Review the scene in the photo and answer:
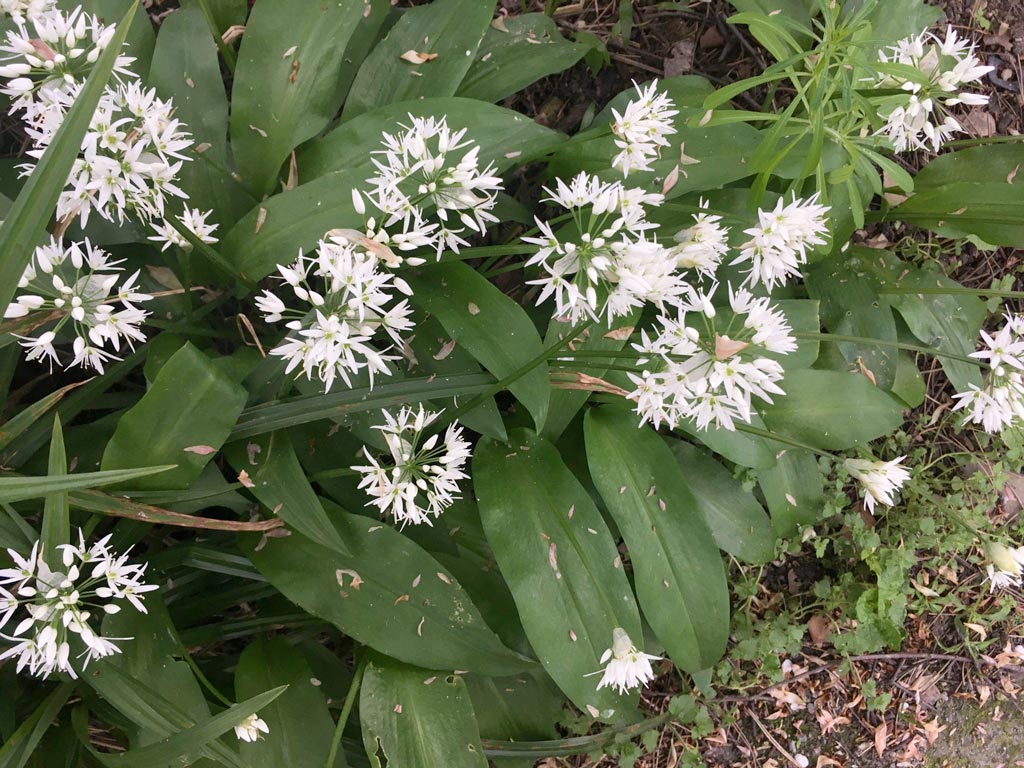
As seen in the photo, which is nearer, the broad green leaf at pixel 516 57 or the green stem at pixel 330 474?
the green stem at pixel 330 474

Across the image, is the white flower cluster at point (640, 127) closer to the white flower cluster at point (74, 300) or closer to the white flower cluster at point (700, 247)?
the white flower cluster at point (700, 247)

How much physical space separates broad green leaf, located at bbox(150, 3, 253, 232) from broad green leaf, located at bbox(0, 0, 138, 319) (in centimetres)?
83

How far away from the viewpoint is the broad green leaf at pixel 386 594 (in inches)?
80.0

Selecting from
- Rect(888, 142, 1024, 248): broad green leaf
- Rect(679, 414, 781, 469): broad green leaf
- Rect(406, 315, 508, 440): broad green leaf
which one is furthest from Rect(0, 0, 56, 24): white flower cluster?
Rect(888, 142, 1024, 248): broad green leaf

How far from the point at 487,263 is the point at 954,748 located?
10.5 ft

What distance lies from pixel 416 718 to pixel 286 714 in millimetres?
375

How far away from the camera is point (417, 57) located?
233 cm

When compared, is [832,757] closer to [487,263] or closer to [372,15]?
[487,263]

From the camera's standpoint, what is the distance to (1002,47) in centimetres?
331

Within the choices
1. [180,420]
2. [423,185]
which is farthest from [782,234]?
[180,420]

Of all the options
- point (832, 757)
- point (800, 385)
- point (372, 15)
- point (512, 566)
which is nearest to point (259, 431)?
point (512, 566)

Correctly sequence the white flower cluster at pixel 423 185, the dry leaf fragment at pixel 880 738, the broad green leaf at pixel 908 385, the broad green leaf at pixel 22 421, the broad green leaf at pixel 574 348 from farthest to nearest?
the dry leaf fragment at pixel 880 738 < the broad green leaf at pixel 908 385 < the broad green leaf at pixel 574 348 < the broad green leaf at pixel 22 421 < the white flower cluster at pixel 423 185

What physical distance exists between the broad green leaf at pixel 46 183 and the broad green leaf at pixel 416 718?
1.44 metres

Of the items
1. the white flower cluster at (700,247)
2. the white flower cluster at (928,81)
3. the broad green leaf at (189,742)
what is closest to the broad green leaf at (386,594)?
the broad green leaf at (189,742)
